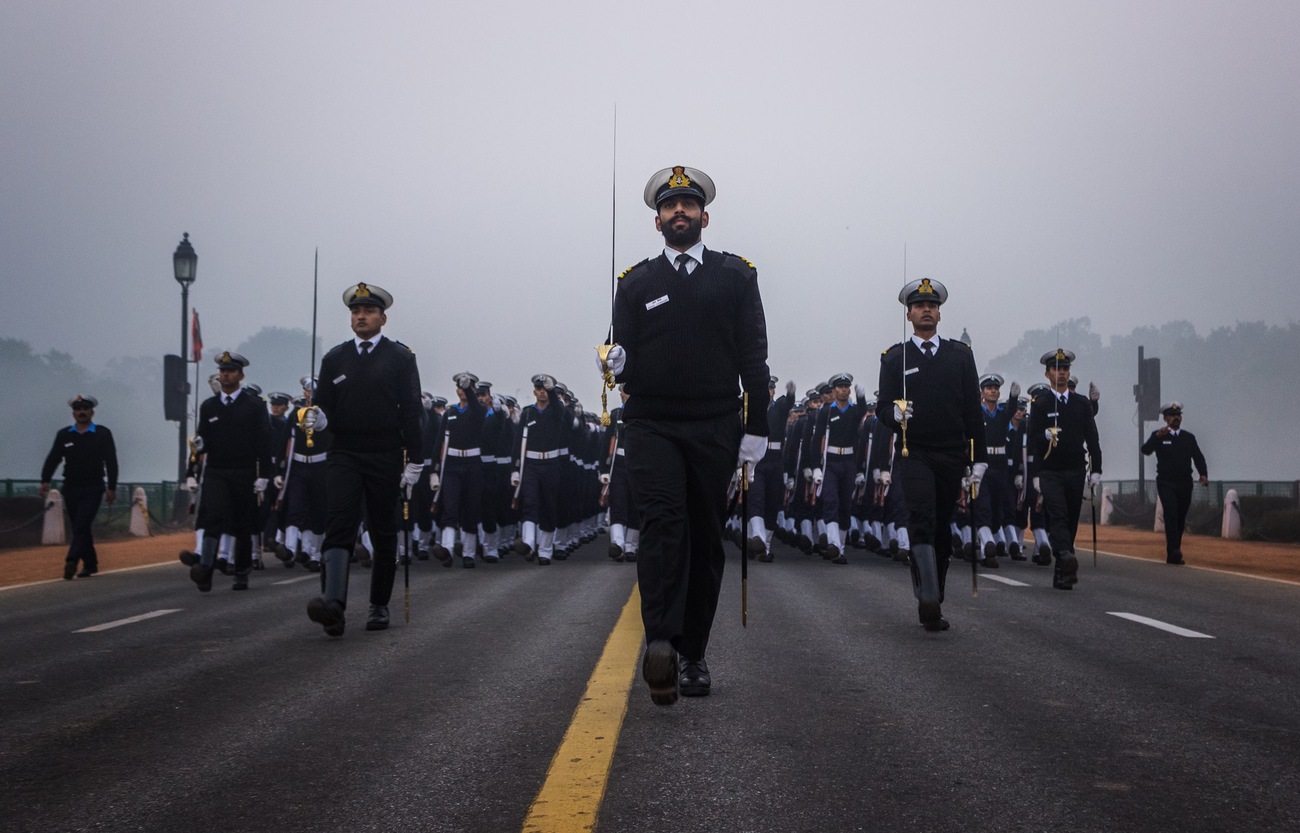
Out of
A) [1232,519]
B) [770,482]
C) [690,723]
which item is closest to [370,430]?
[690,723]

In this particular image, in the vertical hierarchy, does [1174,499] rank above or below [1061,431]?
below

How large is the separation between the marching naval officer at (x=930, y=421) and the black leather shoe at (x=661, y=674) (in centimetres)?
325

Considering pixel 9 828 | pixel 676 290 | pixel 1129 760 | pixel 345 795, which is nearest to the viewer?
pixel 9 828

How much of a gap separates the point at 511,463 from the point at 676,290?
13111 millimetres

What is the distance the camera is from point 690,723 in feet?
16.6

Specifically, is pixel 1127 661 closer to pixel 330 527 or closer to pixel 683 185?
pixel 683 185

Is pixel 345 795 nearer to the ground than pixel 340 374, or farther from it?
nearer to the ground

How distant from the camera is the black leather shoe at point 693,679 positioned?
5668 millimetres

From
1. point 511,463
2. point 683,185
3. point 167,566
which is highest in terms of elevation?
point 683,185

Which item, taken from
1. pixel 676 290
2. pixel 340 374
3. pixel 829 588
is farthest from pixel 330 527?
pixel 829 588

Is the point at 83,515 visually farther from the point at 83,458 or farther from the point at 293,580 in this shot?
the point at 293,580

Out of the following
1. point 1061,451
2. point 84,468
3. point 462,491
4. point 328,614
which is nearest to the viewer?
point 328,614

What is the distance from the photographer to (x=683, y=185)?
580 cm

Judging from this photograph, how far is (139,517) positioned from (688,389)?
25.1 metres
